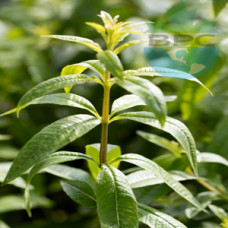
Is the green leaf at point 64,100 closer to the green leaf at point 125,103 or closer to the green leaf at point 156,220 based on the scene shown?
the green leaf at point 125,103

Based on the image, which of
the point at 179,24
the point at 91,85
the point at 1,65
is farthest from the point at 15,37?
the point at 179,24

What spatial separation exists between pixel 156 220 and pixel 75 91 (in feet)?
3.80

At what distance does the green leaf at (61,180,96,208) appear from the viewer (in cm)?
71

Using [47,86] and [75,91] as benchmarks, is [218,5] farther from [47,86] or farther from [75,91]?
[75,91]

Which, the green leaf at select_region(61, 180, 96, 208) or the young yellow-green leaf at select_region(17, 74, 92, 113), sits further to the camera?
the green leaf at select_region(61, 180, 96, 208)

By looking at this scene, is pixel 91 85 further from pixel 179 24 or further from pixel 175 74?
pixel 175 74

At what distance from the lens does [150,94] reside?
498 mm

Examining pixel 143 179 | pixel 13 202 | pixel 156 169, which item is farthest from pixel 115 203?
pixel 13 202

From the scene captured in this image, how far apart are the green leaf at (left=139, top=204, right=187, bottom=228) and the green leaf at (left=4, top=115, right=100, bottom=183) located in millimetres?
191

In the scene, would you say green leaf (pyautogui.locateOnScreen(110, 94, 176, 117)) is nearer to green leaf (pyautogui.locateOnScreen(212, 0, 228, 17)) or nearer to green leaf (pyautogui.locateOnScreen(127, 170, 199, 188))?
green leaf (pyautogui.locateOnScreen(127, 170, 199, 188))

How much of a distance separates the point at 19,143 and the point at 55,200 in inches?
12.6

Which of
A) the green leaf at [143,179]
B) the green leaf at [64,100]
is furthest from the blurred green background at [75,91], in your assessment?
the green leaf at [64,100]

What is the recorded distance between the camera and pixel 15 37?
2127 mm

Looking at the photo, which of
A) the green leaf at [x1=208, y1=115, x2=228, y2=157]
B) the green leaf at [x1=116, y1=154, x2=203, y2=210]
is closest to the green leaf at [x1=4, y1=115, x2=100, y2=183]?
the green leaf at [x1=116, y1=154, x2=203, y2=210]
